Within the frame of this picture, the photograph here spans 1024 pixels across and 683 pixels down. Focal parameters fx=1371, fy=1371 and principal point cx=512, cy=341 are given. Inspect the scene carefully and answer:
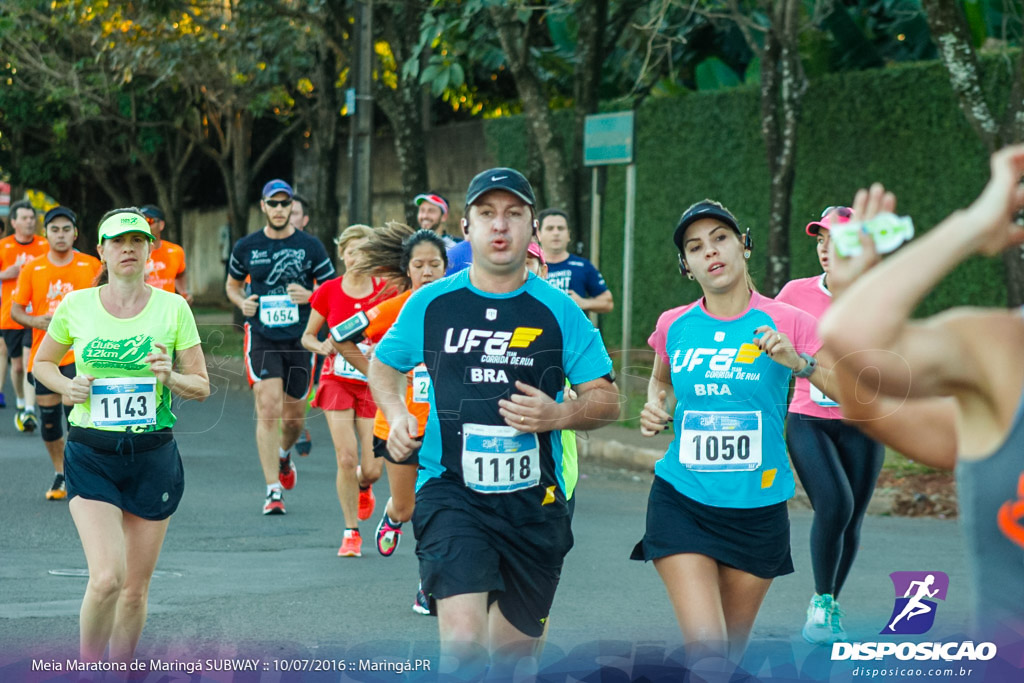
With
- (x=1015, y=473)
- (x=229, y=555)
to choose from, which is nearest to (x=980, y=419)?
(x=1015, y=473)

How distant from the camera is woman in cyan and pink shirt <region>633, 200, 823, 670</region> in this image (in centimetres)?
473

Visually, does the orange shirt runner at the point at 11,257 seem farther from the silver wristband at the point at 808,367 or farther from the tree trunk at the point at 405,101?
the silver wristband at the point at 808,367

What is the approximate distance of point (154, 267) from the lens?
11508 mm

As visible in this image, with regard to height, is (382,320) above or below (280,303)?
below

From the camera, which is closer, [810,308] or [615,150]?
[810,308]

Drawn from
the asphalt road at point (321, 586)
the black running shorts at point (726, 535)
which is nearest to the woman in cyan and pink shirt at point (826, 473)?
the asphalt road at point (321, 586)

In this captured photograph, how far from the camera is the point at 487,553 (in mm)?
4406

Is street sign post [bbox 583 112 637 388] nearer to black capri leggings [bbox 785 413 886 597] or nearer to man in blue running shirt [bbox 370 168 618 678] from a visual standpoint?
black capri leggings [bbox 785 413 886 597]

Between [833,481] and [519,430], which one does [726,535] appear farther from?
[833,481]

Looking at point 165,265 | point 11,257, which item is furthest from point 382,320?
point 11,257

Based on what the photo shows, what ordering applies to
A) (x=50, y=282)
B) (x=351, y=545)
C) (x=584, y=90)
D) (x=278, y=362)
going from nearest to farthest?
(x=351, y=545) < (x=278, y=362) < (x=50, y=282) < (x=584, y=90)

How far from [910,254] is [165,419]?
3.88 meters

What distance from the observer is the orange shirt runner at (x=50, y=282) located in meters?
10.6

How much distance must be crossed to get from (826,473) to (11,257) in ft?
34.3
